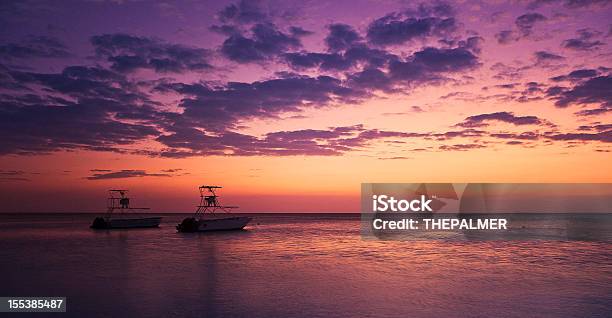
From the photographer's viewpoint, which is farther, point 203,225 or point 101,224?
point 101,224

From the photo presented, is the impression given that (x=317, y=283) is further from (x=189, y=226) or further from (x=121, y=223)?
(x=121, y=223)

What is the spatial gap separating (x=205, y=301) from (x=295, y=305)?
4294 millimetres

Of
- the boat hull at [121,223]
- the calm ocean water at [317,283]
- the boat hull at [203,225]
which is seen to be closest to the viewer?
the calm ocean water at [317,283]

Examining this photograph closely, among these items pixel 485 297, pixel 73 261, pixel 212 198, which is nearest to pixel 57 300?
pixel 73 261

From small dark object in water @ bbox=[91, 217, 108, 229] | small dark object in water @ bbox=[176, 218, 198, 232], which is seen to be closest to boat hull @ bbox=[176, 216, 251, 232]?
small dark object in water @ bbox=[176, 218, 198, 232]

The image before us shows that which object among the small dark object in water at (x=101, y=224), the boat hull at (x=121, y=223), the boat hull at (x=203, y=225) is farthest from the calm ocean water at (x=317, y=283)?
the small dark object in water at (x=101, y=224)

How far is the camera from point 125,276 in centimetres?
2914

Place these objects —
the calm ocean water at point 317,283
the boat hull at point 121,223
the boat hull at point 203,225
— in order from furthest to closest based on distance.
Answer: the boat hull at point 121,223 → the boat hull at point 203,225 → the calm ocean water at point 317,283

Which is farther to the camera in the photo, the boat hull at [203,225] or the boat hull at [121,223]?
the boat hull at [121,223]

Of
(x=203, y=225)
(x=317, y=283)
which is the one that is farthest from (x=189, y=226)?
(x=317, y=283)

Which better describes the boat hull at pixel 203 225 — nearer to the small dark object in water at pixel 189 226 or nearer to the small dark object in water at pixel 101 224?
the small dark object in water at pixel 189 226

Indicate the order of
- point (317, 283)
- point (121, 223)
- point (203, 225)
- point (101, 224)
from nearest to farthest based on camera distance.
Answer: point (317, 283), point (203, 225), point (121, 223), point (101, 224)

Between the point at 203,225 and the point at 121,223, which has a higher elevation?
the point at 203,225

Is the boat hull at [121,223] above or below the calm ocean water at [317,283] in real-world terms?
below
